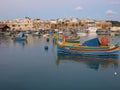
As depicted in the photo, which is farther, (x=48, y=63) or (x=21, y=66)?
(x=48, y=63)

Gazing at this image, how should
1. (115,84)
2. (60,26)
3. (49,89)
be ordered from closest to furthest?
(49,89), (115,84), (60,26)

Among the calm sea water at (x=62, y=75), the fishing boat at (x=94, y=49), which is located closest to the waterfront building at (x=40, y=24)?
the fishing boat at (x=94, y=49)

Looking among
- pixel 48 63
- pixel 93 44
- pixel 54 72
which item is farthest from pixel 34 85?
pixel 93 44

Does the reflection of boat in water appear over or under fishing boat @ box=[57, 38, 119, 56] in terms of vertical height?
under

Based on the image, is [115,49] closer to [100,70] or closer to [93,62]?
[93,62]

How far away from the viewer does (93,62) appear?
24.2 meters

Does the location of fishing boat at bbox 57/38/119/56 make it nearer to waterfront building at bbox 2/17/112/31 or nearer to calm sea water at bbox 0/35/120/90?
calm sea water at bbox 0/35/120/90

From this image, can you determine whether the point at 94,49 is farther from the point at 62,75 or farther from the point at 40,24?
the point at 40,24

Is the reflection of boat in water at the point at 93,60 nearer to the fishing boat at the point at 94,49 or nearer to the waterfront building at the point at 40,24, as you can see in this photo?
the fishing boat at the point at 94,49

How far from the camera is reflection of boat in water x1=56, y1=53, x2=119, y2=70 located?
74.5 ft

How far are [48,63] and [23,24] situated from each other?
251 feet

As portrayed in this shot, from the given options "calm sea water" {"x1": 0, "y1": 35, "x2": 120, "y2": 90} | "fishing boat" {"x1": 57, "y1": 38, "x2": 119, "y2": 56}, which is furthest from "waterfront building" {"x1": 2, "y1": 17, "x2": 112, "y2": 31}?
"calm sea water" {"x1": 0, "y1": 35, "x2": 120, "y2": 90}

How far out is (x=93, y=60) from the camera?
25453 millimetres

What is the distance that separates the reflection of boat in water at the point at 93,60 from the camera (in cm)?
2272
